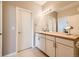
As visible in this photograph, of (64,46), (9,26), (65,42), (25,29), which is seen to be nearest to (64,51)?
(64,46)

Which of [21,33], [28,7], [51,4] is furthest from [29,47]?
[51,4]

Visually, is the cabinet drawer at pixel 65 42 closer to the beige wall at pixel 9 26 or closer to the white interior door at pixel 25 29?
the beige wall at pixel 9 26

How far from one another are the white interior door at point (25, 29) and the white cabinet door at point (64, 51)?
1848 millimetres

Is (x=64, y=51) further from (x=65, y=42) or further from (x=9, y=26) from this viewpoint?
(x=9, y=26)

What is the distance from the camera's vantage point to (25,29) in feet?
14.0

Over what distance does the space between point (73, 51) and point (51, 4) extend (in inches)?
84.8

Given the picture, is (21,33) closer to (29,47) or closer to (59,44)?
(29,47)

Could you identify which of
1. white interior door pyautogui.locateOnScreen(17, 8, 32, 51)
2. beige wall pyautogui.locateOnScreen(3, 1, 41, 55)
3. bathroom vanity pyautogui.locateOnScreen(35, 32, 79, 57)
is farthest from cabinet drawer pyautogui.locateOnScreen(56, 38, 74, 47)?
white interior door pyautogui.locateOnScreen(17, 8, 32, 51)

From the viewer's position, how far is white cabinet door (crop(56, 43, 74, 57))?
2.15m

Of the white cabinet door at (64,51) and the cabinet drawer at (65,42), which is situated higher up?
the cabinet drawer at (65,42)

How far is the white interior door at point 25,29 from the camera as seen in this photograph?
4145 millimetres

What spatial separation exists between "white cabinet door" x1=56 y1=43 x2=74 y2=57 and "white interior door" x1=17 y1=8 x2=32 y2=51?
72.8 inches

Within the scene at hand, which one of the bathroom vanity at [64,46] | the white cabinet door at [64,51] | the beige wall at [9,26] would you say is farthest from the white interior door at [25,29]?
the white cabinet door at [64,51]

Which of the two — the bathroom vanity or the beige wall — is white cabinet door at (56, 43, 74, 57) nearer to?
the bathroom vanity
